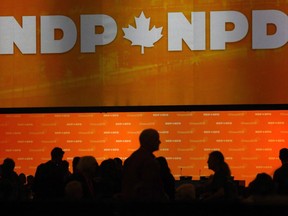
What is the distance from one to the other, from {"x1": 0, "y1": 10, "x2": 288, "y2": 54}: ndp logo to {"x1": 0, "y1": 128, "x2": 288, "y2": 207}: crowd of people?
4149 millimetres

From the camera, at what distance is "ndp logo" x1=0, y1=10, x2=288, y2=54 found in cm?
1277

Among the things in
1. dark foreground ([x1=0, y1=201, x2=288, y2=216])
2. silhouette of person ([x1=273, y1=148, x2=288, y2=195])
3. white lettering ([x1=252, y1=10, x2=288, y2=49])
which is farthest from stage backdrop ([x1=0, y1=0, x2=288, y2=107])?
dark foreground ([x1=0, y1=201, x2=288, y2=216])

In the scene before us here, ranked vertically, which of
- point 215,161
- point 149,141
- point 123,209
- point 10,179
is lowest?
point 123,209

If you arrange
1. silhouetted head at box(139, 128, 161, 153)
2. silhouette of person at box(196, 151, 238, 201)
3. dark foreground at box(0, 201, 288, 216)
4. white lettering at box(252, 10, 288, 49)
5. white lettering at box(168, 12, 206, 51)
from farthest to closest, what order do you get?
white lettering at box(168, 12, 206, 51) → white lettering at box(252, 10, 288, 49) → silhouette of person at box(196, 151, 238, 201) → silhouetted head at box(139, 128, 161, 153) → dark foreground at box(0, 201, 288, 216)

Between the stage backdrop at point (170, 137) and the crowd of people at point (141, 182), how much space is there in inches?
231

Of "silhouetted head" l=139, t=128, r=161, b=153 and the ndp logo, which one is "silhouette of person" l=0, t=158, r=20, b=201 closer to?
"silhouetted head" l=139, t=128, r=161, b=153

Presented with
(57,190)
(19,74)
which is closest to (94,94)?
(19,74)

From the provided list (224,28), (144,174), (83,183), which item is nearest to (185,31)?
(224,28)

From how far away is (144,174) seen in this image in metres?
6.54

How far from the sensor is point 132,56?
13.0m

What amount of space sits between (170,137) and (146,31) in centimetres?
280

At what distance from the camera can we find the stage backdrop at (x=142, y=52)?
1277cm

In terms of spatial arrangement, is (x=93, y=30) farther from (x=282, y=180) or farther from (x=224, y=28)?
(x=282, y=180)

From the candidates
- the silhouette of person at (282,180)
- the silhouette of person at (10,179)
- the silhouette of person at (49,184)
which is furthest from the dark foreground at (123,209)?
the silhouette of person at (282,180)
